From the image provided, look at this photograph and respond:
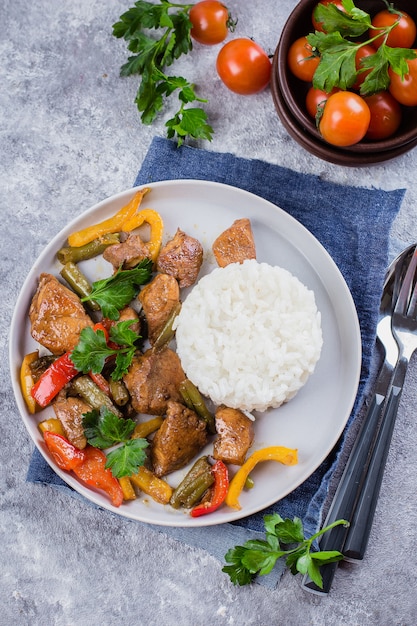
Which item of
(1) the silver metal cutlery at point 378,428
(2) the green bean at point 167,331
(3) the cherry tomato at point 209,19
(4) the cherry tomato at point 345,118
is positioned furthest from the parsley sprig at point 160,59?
(1) the silver metal cutlery at point 378,428

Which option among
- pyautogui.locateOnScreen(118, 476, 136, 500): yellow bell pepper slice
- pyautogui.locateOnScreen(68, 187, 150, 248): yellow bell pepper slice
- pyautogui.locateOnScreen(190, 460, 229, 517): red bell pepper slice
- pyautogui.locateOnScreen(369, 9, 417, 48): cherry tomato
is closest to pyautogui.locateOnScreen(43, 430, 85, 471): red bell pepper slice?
pyautogui.locateOnScreen(118, 476, 136, 500): yellow bell pepper slice

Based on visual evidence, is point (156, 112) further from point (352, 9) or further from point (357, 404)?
point (357, 404)

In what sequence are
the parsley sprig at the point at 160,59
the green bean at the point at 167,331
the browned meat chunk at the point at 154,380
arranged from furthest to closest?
the parsley sprig at the point at 160,59, the green bean at the point at 167,331, the browned meat chunk at the point at 154,380

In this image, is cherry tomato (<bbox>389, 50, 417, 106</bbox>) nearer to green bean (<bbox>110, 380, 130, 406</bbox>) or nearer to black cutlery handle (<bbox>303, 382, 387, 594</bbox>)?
black cutlery handle (<bbox>303, 382, 387, 594</bbox>)

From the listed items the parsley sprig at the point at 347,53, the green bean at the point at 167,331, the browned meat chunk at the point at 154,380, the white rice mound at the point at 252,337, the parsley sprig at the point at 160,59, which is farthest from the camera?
the parsley sprig at the point at 160,59

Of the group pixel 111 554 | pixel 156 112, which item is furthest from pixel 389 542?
pixel 156 112

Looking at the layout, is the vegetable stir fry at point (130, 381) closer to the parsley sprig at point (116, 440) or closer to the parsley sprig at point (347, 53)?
the parsley sprig at point (116, 440)
